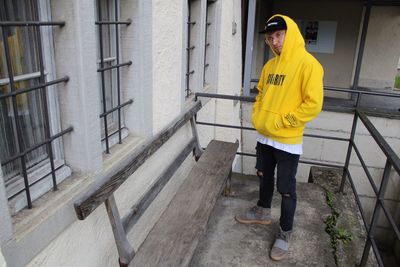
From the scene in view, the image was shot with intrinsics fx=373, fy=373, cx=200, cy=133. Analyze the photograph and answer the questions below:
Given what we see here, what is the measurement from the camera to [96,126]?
1972 mm

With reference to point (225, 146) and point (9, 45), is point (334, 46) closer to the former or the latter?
point (225, 146)

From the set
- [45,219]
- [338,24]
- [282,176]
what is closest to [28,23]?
[45,219]

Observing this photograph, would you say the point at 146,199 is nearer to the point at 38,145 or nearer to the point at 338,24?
the point at 38,145

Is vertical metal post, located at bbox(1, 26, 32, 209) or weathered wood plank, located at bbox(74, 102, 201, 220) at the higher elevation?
vertical metal post, located at bbox(1, 26, 32, 209)

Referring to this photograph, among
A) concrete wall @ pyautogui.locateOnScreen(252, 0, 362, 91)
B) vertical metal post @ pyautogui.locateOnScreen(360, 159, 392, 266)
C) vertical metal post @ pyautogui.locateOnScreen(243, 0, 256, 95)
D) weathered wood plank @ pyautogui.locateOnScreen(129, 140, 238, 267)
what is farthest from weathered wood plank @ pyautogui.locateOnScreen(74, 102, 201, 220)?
concrete wall @ pyautogui.locateOnScreen(252, 0, 362, 91)

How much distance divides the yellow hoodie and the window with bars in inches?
50.5

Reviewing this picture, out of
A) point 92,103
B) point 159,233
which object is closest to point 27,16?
point 92,103

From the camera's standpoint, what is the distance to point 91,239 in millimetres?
2045

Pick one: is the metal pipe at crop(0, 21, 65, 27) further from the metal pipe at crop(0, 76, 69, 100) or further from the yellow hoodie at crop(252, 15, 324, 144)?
the yellow hoodie at crop(252, 15, 324, 144)

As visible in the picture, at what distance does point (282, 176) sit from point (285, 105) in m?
0.50

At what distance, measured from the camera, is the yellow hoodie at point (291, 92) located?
227 centimetres

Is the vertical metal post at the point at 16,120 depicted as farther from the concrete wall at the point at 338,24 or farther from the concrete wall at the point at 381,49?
the concrete wall at the point at 381,49

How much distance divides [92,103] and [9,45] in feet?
1.53

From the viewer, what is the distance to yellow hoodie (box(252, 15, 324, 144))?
2.27 meters
